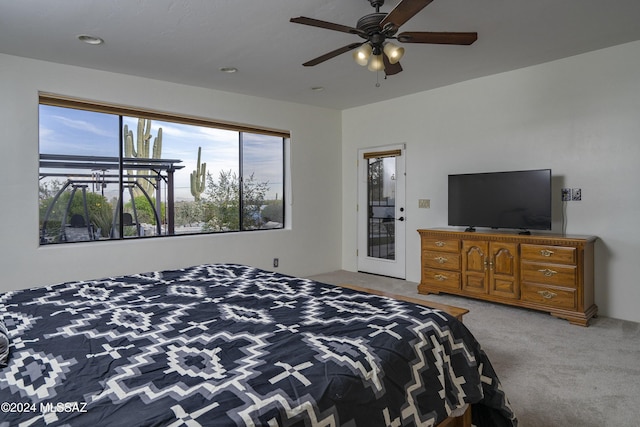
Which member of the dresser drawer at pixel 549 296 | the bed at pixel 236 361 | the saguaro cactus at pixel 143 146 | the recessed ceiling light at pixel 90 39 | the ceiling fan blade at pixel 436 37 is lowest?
the dresser drawer at pixel 549 296

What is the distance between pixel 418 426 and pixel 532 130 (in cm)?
390

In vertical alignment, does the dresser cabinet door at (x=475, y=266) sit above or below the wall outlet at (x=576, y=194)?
below

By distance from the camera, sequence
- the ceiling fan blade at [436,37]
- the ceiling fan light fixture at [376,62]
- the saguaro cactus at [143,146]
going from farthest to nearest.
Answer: the saguaro cactus at [143,146] → the ceiling fan light fixture at [376,62] → the ceiling fan blade at [436,37]

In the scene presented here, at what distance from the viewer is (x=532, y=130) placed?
425cm

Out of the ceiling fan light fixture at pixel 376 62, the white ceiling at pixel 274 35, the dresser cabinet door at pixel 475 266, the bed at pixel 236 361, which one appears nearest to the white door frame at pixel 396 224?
the dresser cabinet door at pixel 475 266

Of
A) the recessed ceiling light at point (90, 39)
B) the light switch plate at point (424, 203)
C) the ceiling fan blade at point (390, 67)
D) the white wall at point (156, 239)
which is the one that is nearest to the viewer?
the ceiling fan blade at point (390, 67)

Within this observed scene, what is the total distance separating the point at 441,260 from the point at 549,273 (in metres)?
1.16

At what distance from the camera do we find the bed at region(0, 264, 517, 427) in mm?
1020

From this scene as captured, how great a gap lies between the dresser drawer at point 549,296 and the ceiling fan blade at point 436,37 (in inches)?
101

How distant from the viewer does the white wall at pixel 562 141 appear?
3.66 meters

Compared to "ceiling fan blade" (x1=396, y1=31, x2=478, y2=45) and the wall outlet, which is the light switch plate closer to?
the wall outlet

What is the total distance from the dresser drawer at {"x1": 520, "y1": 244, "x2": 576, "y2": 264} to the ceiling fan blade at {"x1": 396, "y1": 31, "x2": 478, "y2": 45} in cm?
226

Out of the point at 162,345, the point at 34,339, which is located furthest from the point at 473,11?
the point at 34,339

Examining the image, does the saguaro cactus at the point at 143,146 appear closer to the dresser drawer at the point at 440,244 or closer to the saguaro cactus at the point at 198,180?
the saguaro cactus at the point at 198,180
